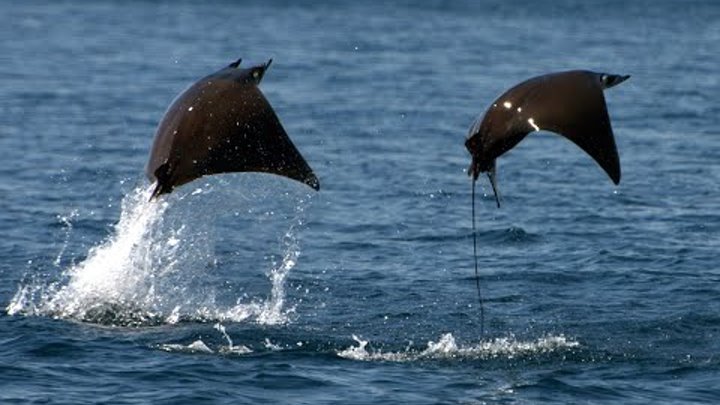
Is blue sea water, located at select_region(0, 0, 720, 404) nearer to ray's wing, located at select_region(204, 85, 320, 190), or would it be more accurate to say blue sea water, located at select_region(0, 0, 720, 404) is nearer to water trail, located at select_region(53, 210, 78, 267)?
water trail, located at select_region(53, 210, 78, 267)

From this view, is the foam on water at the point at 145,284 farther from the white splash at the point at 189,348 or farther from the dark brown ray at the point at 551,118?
the dark brown ray at the point at 551,118

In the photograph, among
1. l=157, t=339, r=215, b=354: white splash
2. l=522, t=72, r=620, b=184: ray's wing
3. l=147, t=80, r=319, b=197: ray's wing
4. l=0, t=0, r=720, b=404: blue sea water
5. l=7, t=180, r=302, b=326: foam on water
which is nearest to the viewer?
l=147, t=80, r=319, b=197: ray's wing

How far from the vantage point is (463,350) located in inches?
503

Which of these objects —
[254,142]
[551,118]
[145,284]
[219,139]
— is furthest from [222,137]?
[145,284]

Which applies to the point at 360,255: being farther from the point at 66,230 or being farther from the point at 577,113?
the point at 577,113

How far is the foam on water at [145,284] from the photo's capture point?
13.9 metres

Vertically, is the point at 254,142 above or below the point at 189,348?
above

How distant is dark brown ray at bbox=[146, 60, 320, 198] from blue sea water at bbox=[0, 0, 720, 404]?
4.89 feet

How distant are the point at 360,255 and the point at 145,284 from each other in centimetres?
289

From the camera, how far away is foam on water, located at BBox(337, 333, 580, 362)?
12570mm

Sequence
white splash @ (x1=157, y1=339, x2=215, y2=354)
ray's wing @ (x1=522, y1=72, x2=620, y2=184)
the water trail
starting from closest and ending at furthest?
1. ray's wing @ (x1=522, y1=72, x2=620, y2=184)
2. white splash @ (x1=157, y1=339, x2=215, y2=354)
3. the water trail

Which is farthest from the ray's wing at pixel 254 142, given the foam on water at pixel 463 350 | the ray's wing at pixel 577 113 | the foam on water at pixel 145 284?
the foam on water at pixel 145 284

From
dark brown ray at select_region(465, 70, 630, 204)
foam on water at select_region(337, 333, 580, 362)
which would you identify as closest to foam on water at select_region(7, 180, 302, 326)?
foam on water at select_region(337, 333, 580, 362)

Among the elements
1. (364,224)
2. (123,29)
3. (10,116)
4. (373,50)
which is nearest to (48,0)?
(123,29)
